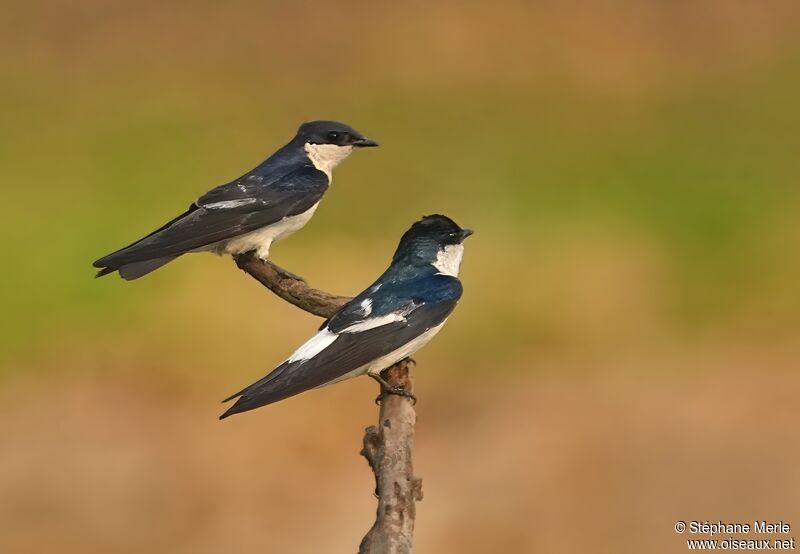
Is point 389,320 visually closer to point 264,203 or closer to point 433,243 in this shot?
point 433,243

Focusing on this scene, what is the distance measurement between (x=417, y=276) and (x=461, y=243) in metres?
0.23

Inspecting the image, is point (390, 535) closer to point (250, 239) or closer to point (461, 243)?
point (461, 243)

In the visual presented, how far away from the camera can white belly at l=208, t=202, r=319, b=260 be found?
4.18 meters

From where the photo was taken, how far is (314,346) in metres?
3.32

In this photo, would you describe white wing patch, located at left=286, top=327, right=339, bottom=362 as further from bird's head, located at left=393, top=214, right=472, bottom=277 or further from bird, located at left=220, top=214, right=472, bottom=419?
bird's head, located at left=393, top=214, right=472, bottom=277

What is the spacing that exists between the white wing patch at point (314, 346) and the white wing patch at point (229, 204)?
79 cm

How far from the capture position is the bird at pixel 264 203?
12.6ft

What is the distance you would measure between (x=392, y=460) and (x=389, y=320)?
442 millimetres

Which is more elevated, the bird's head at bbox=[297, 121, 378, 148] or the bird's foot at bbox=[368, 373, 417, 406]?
the bird's head at bbox=[297, 121, 378, 148]

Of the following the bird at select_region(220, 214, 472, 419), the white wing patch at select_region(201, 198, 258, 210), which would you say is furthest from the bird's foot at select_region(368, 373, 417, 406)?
the white wing patch at select_region(201, 198, 258, 210)

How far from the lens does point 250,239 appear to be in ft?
13.8

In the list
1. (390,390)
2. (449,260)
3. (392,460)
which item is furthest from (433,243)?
(392,460)

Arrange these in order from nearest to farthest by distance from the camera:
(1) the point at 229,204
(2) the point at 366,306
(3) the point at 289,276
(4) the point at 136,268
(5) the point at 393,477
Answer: (5) the point at 393,477
(2) the point at 366,306
(4) the point at 136,268
(1) the point at 229,204
(3) the point at 289,276

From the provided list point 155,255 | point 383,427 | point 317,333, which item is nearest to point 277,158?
point 155,255
